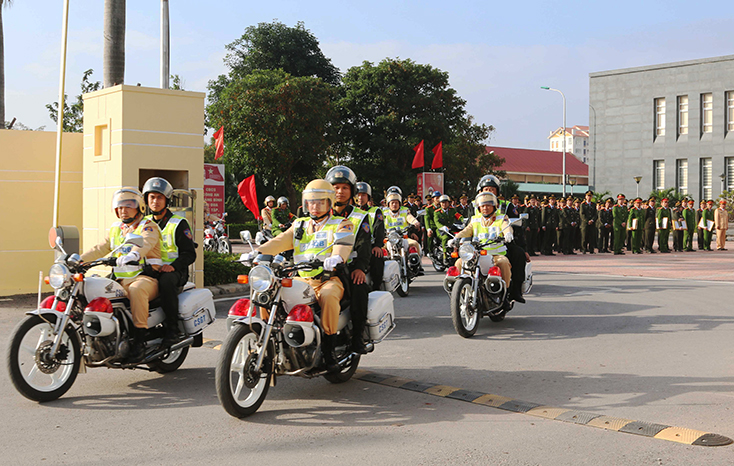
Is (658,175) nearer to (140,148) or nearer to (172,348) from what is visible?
(140,148)

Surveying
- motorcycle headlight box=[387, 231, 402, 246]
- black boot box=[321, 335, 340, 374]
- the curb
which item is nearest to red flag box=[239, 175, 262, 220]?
the curb

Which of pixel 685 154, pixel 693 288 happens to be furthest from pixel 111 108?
pixel 685 154

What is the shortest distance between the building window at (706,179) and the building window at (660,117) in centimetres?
370

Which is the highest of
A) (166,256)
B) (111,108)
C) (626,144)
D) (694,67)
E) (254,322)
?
(694,67)

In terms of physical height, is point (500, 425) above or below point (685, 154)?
below

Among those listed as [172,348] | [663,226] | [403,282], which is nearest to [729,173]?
[663,226]

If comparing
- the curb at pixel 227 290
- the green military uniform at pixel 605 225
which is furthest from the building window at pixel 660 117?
the curb at pixel 227 290

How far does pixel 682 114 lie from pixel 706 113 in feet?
5.41

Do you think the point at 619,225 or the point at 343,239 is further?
the point at 619,225

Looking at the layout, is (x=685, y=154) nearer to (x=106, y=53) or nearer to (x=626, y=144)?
(x=626, y=144)

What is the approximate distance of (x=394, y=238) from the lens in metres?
13.7

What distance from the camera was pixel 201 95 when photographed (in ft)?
44.5

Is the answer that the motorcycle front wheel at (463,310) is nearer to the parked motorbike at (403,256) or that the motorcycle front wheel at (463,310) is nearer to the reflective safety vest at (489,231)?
the reflective safety vest at (489,231)

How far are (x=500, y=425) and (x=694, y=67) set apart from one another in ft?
181
